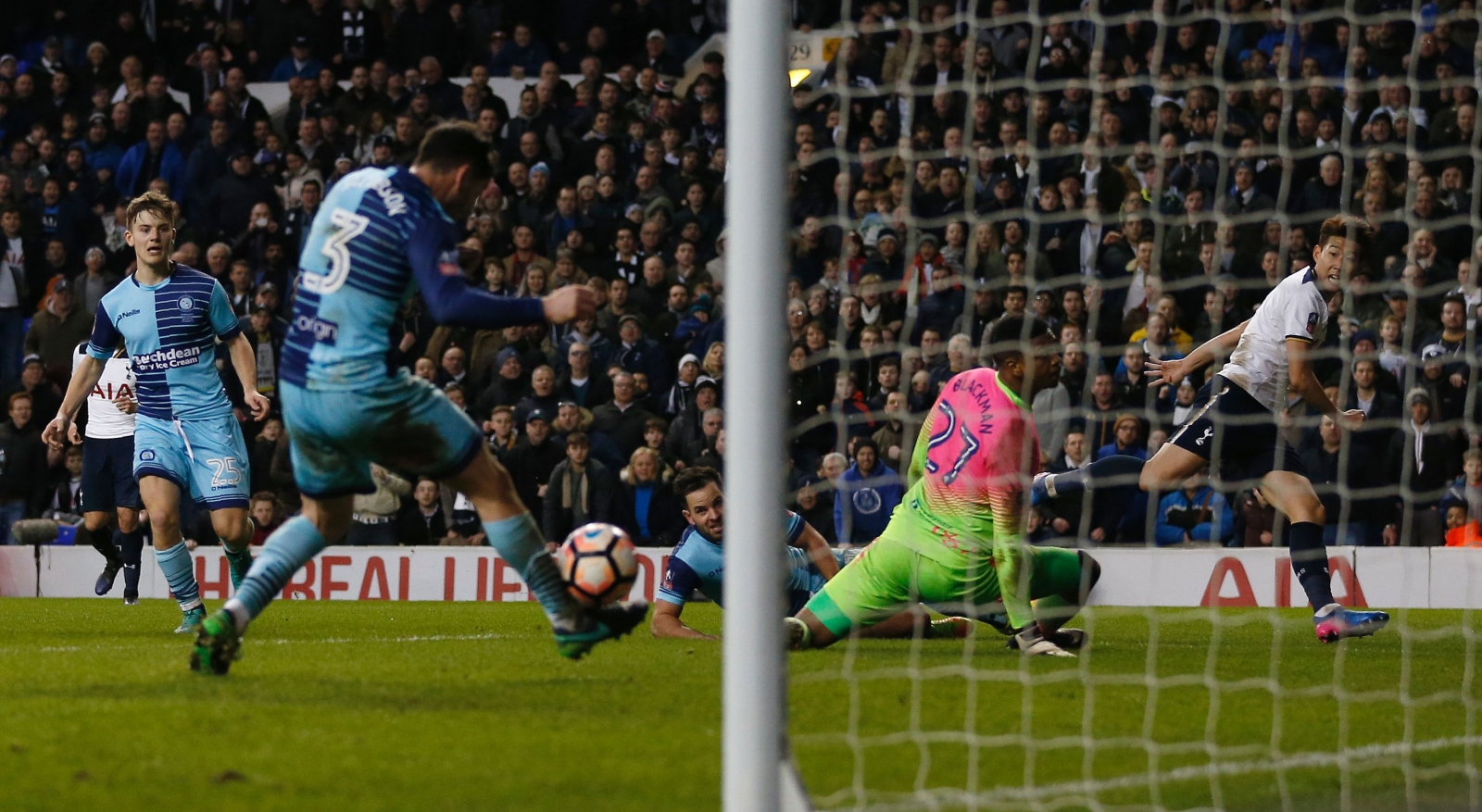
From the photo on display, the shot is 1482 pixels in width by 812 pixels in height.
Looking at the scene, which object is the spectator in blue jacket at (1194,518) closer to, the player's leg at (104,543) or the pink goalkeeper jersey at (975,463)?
the pink goalkeeper jersey at (975,463)

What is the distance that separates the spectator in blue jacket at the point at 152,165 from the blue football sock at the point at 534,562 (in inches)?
507

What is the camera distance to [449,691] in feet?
20.3

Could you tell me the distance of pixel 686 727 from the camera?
5410 millimetres

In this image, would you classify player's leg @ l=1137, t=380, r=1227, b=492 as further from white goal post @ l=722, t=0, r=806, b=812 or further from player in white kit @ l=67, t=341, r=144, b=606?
player in white kit @ l=67, t=341, r=144, b=606

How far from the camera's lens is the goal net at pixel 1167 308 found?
25.3ft

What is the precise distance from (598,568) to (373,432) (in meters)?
1.06

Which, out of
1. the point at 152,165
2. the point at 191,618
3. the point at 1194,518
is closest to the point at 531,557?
the point at 191,618

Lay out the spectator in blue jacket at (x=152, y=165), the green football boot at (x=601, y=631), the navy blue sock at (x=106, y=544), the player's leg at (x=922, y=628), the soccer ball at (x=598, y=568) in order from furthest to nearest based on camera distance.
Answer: the spectator in blue jacket at (x=152, y=165), the navy blue sock at (x=106, y=544), the player's leg at (x=922, y=628), the soccer ball at (x=598, y=568), the green football boot at (x=601, y=631)

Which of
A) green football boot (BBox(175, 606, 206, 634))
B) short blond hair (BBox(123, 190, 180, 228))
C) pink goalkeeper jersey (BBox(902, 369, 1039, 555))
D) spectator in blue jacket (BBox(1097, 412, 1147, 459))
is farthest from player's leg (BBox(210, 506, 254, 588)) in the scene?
spectator in blue jacket (BBox(1097, 412, 1147, 459))

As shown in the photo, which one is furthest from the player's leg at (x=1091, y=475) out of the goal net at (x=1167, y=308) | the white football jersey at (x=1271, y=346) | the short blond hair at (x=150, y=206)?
the short blond hair at (x=150, y=206)

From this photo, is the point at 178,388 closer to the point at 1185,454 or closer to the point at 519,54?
the point at 1185,454

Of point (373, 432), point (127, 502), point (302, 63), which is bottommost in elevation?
point (127, 502)

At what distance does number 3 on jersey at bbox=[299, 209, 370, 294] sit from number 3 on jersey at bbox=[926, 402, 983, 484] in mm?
2877

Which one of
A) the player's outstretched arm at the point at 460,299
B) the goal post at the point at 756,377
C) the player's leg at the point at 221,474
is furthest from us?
the player's leg at the point at 221,474
